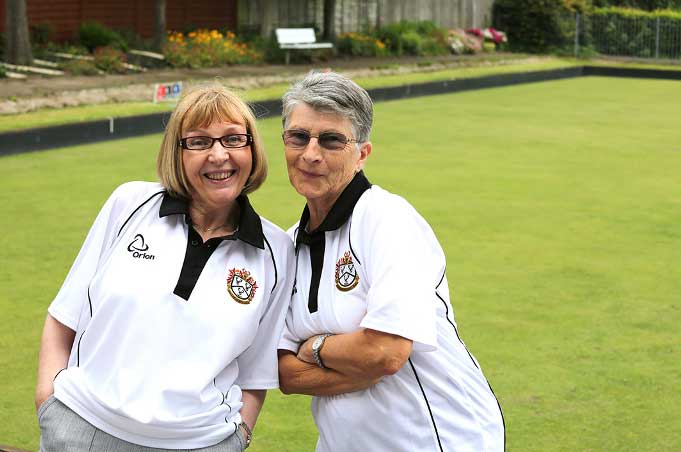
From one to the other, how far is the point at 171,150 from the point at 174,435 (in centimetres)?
62

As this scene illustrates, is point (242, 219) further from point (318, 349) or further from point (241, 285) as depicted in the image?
point (318, 349)

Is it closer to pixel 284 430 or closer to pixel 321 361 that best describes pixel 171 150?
pixel 321 361

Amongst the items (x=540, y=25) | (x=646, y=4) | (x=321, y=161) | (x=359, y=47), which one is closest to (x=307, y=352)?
(x=321, y=161)

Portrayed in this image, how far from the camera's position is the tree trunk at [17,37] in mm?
16375

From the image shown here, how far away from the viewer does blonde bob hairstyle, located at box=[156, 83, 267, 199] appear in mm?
2660

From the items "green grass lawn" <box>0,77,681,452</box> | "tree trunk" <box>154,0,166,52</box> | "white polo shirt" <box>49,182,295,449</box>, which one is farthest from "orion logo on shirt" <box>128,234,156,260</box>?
"tree trunk" <box>154,0,166,52</box>

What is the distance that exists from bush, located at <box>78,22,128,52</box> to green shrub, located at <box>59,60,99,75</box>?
2329mm

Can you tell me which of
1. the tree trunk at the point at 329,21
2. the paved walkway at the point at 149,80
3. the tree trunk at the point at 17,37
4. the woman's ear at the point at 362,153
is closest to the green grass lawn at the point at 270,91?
the paved walkway at the point at 149,80

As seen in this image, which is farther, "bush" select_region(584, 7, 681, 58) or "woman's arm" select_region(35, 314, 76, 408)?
"bush" select_region(584, 7, 681, 58)

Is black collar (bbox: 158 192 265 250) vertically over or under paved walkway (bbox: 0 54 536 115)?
over

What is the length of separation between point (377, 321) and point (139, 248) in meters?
0.54

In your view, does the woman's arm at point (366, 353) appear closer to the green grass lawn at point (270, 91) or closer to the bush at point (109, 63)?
the green grass lawn at point (270, 91)

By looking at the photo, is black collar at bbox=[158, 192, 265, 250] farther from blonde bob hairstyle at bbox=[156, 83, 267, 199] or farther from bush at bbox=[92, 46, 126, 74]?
bush at bbox=[92, 46, 126, 74]

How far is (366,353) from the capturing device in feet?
8.27
